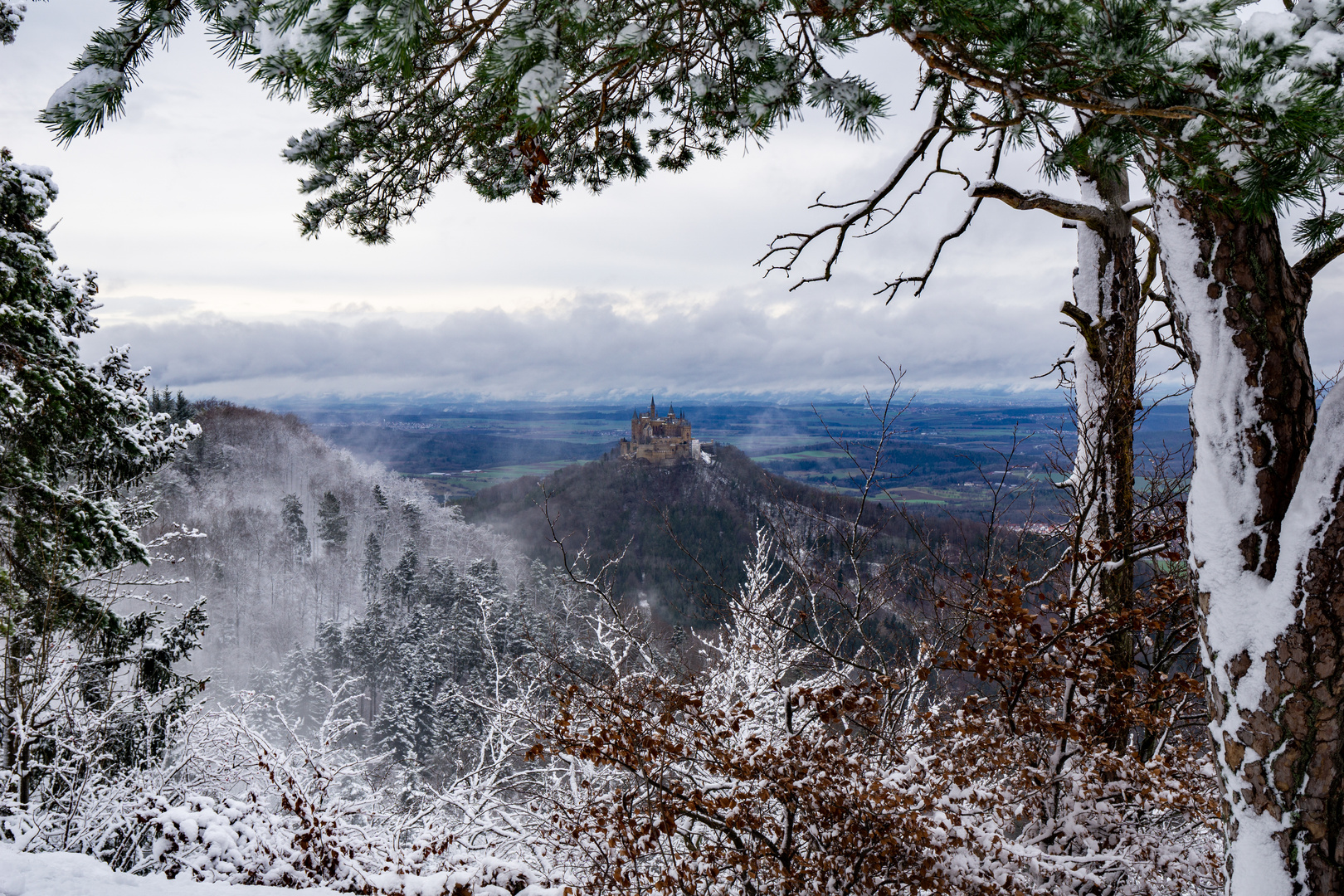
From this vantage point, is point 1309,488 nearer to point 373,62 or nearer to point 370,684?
point 373,62

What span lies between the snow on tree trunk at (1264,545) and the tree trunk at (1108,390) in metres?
Result: 1.33

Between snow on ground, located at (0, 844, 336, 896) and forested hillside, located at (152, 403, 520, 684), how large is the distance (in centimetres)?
3259

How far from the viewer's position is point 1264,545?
2.34 metres

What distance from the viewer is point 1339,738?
6.95ft

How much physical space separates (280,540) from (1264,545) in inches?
2496

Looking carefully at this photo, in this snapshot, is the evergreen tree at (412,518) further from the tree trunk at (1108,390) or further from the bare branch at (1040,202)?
the bare branch at (1040,202)

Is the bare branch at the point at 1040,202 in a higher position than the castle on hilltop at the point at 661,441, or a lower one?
higher

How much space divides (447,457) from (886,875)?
102017mm

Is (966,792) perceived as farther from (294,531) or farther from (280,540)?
(280,540)

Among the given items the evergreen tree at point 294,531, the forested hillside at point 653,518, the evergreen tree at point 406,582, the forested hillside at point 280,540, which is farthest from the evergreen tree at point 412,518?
the evergreen tree at point 406,582

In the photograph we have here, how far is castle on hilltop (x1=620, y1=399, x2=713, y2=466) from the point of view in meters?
62.7

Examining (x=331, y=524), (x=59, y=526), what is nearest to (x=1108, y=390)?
(x=59, y=526)

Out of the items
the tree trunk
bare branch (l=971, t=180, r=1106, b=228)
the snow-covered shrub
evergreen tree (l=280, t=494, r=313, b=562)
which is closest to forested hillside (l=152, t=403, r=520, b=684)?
evergreen tree (l=280, t=494, r=313, b=562)

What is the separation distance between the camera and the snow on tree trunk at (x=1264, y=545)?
2.13m
